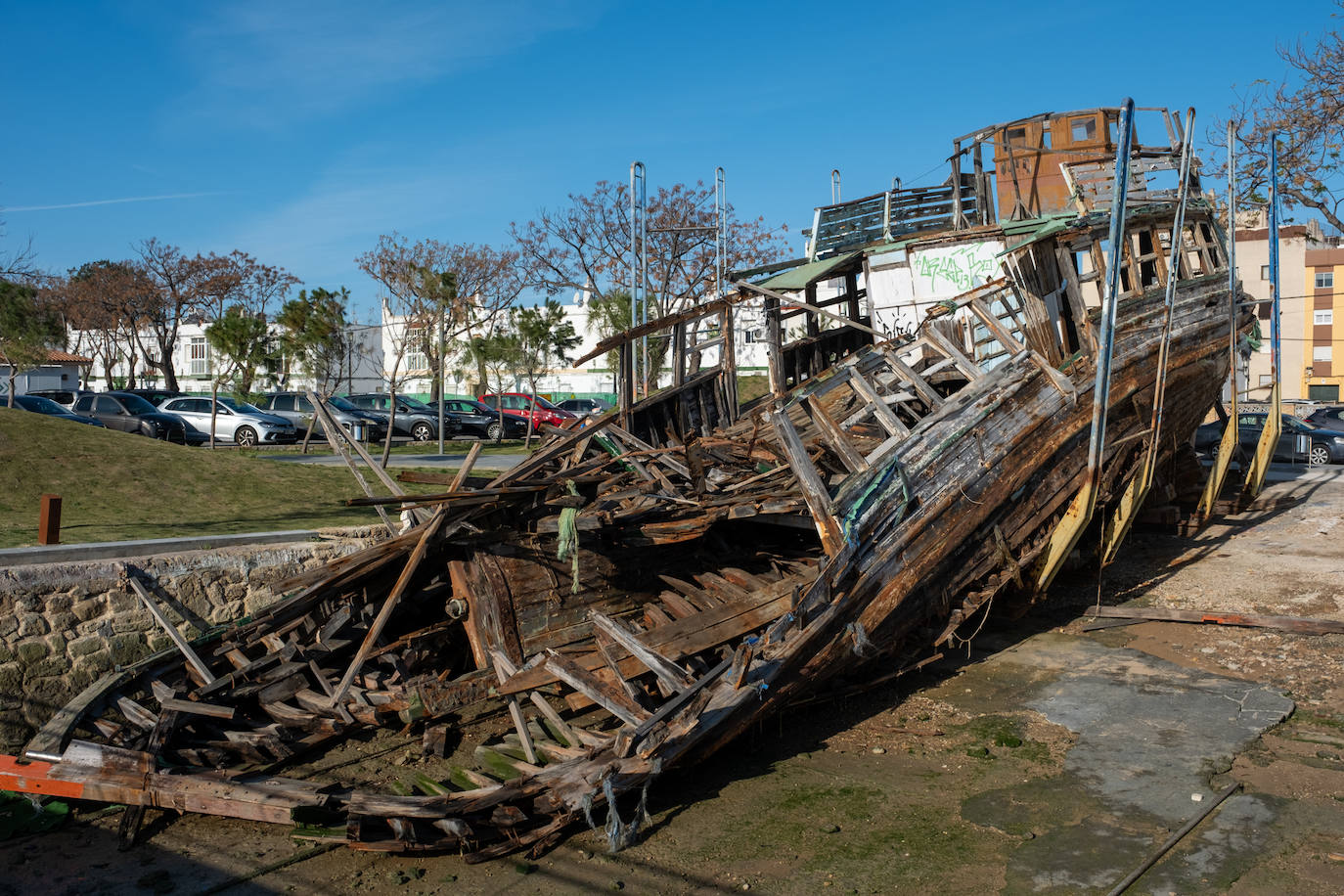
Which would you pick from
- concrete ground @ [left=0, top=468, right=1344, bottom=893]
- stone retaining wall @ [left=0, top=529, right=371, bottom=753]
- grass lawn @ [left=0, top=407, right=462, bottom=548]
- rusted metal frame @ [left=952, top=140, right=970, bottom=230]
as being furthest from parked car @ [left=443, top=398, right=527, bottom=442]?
concrete ground @ [left=0, top=468, right=1344, bottom=893]

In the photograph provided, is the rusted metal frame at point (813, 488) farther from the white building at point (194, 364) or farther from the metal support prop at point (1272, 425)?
the white building at point (194, 364)

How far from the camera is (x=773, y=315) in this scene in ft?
42.6

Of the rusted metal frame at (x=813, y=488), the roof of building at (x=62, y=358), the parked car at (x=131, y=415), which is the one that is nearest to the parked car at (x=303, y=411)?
the parked car at (x=131, y=415)

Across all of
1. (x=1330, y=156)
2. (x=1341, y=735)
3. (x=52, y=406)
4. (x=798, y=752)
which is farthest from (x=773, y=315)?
(x=52, y=406)

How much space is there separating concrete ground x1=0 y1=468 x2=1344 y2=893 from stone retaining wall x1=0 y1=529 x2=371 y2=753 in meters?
1.98

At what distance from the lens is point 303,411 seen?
27.1 metres

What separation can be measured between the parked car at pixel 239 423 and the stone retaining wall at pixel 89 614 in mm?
16930

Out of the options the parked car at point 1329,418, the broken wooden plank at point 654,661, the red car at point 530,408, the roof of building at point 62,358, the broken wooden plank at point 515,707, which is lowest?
the broken wooden plank at point 515,707

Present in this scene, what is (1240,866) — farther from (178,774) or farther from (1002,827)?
(178,774)

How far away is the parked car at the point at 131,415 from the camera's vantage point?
953 inches

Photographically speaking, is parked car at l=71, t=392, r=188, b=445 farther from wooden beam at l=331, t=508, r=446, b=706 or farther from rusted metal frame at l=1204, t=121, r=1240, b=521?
rusted metal frame at l=1204, t=121, r=1240, b=521

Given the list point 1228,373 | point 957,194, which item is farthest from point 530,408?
point 1228,373

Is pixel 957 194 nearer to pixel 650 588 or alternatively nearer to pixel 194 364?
pixel 650 588

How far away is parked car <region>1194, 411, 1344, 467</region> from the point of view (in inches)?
749
